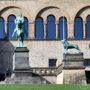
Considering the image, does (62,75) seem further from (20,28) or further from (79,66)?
(20,28)

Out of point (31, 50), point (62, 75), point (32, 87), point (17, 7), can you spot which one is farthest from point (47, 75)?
point (32, 87)

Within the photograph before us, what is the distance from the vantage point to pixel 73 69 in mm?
38656

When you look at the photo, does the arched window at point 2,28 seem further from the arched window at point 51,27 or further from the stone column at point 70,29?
the stone column at point 70,29

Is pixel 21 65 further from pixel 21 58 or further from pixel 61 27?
pixel 61 27

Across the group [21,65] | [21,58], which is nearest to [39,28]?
[21,58]

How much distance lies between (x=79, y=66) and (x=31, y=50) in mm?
15414

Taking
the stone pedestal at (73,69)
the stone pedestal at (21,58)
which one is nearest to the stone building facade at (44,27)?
the stone pedestal at (73,69)

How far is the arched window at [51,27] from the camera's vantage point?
53719 mm

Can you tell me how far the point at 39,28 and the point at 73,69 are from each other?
16.5 metres

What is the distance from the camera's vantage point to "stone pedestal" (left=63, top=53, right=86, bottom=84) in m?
38.6

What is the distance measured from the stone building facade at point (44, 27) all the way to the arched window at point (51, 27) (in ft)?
1.23

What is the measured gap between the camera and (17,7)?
5425 cm

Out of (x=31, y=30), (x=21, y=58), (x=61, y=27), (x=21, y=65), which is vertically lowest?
(x=21, y=65)

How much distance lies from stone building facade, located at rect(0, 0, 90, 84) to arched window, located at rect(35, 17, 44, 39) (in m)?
0.42
